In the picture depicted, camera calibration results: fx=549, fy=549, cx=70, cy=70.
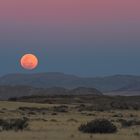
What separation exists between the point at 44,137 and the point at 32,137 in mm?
566

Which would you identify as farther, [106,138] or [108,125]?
[108,125]

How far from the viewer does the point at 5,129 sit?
96.5ft

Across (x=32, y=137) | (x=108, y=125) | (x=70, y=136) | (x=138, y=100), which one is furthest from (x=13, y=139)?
(x=138, y=100)

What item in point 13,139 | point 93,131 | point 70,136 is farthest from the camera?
point 93,131

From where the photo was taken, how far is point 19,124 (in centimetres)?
3044

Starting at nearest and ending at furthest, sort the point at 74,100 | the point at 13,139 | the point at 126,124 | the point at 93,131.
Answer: the point at 13,139, the point at 93,131, the point at 126,124, the point at 74,100

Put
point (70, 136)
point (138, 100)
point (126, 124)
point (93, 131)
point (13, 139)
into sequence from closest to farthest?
point (13, 139), point (70, 136), point (93, 131), point (126, 124), point (138, 100)

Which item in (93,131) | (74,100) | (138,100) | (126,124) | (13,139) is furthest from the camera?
(138,100)

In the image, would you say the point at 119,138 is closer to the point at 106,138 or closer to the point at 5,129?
the point at 106,138

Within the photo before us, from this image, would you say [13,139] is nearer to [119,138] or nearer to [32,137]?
[32,137]

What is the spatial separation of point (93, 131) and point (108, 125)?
0.92 meters

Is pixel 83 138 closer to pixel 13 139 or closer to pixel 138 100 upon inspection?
pixel 13 139

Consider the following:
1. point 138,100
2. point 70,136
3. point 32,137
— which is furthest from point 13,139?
point 138,100

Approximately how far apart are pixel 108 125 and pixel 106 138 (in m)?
4.05
